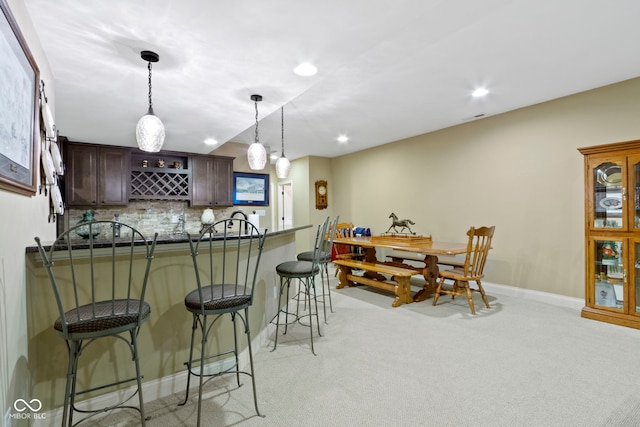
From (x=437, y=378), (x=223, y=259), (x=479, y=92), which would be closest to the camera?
(x=223, y=259)

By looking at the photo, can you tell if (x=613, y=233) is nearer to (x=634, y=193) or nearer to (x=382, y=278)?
(x=634, y=193)

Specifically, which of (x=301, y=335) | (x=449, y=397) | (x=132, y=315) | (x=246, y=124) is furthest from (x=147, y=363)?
(x=246, y=124)

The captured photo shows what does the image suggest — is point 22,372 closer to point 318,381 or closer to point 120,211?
point 318,381

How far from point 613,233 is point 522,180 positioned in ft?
3.90

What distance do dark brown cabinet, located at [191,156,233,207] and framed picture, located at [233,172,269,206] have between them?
0.44m

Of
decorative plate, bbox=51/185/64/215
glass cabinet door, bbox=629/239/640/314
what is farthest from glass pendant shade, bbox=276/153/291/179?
glass cabinet door, bbox=629/239/640/314

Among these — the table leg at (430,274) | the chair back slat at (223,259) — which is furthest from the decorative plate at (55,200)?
the table leg at (430,274)

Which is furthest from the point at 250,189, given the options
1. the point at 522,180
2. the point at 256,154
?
the point at 522,180

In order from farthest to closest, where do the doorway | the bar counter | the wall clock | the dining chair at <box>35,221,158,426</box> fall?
the doorway < the wall clock < the bar counter < the dining chair at <box>35,221,158,426</box>

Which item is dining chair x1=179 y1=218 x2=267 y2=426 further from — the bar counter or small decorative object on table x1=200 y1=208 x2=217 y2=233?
small decorative object on table x1=200 y1=208 x2=217 y2=233

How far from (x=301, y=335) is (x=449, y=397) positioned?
1406mm

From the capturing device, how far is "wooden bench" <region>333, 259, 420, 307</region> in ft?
12.9

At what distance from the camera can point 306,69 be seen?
8.17ft

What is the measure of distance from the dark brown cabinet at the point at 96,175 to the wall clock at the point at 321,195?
12.4 ft
